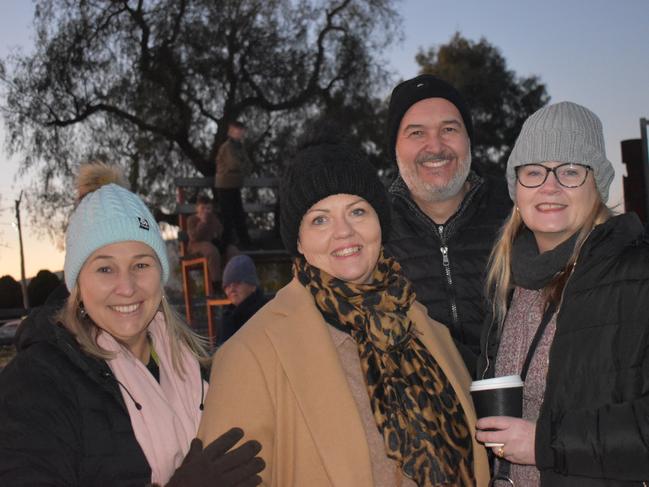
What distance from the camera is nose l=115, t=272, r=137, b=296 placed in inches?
110

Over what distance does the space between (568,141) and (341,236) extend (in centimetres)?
90

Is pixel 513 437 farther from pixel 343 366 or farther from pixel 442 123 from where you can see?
pixel 442 123

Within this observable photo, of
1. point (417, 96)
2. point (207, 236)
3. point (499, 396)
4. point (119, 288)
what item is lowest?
point (499, 396)

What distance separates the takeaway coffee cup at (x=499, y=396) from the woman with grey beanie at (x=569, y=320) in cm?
3

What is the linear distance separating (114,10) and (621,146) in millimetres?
14097

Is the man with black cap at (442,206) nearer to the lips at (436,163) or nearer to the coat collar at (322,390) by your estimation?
the lips at (436,163)

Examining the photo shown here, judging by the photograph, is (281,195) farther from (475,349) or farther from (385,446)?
(475,349)

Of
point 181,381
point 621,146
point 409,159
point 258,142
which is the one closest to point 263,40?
point 258,142

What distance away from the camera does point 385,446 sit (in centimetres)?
266

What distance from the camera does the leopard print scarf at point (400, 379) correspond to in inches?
106

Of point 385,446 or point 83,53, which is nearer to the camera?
point 385,446

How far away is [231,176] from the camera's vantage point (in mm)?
13422

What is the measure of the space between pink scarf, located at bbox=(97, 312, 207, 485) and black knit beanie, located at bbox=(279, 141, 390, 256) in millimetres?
651

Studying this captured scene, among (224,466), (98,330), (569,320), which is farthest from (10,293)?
(569,320)
